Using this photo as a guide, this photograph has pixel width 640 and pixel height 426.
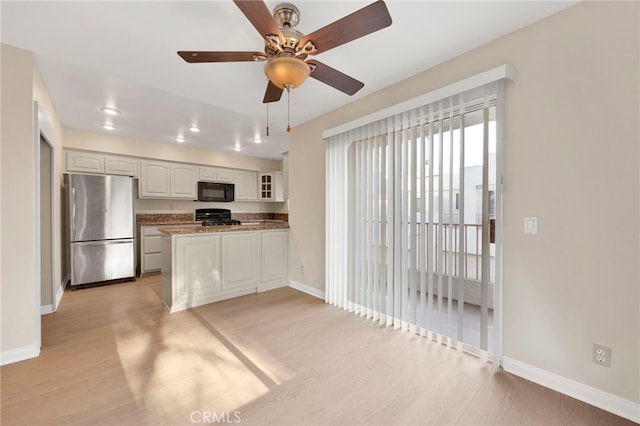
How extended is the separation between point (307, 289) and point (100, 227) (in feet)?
10.9

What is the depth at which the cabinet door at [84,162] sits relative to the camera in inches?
165

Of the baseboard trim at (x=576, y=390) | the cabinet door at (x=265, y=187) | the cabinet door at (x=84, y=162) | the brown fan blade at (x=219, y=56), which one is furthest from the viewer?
the cabinet door at (x=265, y=187)

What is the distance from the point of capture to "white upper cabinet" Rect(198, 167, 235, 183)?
5.54 metres

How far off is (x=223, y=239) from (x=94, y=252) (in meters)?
2.25

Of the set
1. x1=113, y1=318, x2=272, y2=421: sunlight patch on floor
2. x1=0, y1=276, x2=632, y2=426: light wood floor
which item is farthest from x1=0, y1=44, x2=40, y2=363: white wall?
x1=113, y1=318, x2=272, y2=421: sunlight patch on floor

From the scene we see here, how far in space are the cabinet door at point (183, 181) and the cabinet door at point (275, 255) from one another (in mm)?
2419

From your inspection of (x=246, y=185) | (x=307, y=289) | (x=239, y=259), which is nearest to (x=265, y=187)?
(x=246, y=185)

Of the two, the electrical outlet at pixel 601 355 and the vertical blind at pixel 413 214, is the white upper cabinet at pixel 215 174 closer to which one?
the vertical blind at pixel 413 214

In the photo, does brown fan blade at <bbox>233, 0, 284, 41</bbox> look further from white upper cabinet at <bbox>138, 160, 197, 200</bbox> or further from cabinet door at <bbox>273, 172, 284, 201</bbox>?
cabinet door at <bbox>273, 172, 284, 201</bbox>

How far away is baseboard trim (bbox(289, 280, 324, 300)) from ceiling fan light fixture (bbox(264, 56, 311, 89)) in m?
2.70

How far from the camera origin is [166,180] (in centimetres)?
511

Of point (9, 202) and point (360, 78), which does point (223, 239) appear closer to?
point (9, 202)

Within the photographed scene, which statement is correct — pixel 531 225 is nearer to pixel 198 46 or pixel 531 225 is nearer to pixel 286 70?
pixel 286 70

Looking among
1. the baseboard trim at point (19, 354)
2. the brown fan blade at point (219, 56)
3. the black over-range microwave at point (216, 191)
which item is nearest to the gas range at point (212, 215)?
the black over-range microwave at point (216, 191)
